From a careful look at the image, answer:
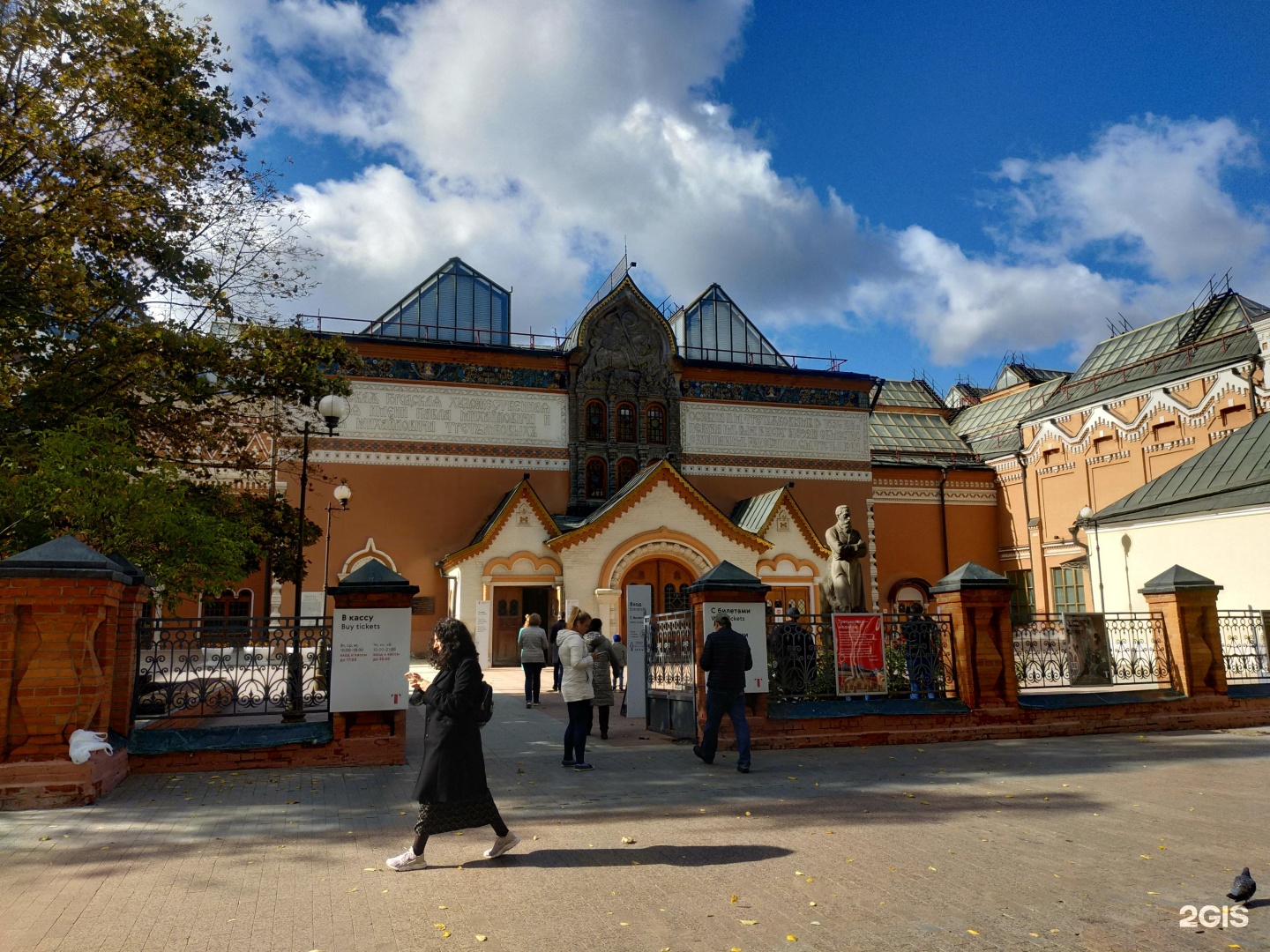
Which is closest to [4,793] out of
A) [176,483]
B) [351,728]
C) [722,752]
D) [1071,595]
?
[351,728]

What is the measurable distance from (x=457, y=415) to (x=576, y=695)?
765 inches

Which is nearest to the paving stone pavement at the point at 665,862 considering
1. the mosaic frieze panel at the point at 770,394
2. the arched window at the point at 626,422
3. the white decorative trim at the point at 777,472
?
the arched window at the point at 626,422

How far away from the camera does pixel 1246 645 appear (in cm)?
1559

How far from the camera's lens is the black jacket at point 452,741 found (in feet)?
19.8

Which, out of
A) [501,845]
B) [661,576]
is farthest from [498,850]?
[661,576]

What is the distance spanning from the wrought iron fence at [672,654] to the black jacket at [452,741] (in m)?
5.63

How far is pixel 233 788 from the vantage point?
870cm

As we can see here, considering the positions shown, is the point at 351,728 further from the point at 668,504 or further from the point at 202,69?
the point at 668,504

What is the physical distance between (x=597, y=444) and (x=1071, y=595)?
17.9 m

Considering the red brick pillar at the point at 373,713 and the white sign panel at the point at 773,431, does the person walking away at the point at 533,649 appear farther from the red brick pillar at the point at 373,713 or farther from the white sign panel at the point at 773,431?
the white sign panel at the point at 773,431

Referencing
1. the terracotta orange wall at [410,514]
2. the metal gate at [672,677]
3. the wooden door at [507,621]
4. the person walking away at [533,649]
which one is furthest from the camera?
the terracotta orange wall at [410,514]

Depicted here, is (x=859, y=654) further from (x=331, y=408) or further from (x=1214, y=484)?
(x=1214, y=484)

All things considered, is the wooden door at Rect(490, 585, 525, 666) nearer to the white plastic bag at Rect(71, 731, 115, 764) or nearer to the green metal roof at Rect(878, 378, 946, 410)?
the white plastic bag at Rect(71, 731, 115, 764)

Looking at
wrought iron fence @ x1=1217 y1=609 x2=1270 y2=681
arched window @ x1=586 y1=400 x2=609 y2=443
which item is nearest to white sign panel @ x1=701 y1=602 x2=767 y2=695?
wrought iron fence @ x1=1217 y1=609 x2=1270 y2=681
